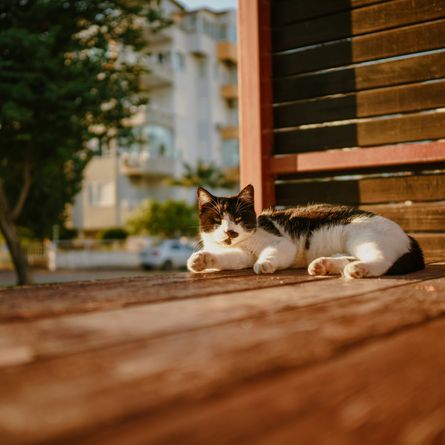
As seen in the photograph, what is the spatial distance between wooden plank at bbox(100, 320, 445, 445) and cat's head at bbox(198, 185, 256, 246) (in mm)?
1930

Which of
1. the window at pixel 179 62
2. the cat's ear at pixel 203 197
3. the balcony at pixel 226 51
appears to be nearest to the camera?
the cat's ear at pixel 203 197

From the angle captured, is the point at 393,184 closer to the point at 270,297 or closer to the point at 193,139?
the point at 270,297

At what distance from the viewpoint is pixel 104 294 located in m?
1.58

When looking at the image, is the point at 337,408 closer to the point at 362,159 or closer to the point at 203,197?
the point at 203,197

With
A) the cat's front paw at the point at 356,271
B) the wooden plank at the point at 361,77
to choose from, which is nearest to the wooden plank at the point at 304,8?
the wooden plank at the point at 361,77

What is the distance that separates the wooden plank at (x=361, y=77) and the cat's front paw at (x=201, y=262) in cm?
158

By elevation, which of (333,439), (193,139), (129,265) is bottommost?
(129,265)

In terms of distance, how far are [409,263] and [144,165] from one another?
2403 cm

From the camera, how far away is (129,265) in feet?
71.2

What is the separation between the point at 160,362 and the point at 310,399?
0.23 m

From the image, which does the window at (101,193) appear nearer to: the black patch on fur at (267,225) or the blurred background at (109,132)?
the blurred background at (109,132)

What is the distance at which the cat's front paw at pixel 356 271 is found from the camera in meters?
2.14

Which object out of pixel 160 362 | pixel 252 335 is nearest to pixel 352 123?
pixel 252 335

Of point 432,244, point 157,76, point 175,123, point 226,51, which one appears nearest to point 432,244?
point 432,244
